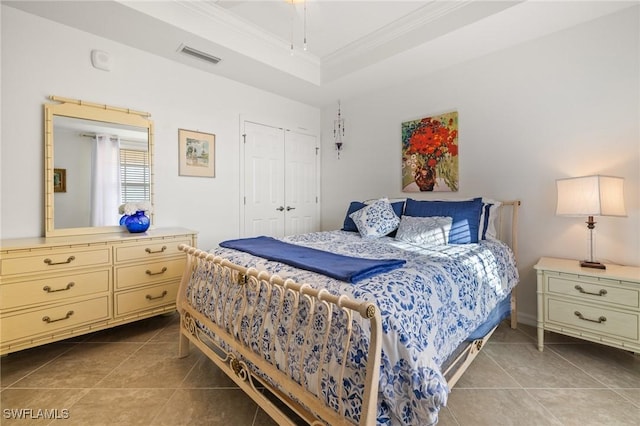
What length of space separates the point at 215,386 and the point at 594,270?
2.68 metres

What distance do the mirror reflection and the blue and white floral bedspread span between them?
1.41 metres

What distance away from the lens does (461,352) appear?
5.60 feet

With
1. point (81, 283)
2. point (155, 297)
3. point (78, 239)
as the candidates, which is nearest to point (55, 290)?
point (81, 283)

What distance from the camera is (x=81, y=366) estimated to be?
202 cm

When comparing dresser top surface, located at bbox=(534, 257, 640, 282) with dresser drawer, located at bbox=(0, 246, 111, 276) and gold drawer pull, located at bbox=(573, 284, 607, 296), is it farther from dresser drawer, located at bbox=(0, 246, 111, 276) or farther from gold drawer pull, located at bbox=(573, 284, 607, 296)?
dresser drawer, located at bbox=(0, 246, 111, 276)

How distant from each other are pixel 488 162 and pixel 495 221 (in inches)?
23.4

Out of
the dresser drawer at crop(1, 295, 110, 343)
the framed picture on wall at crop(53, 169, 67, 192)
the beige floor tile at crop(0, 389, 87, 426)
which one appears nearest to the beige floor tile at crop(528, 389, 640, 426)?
the beige floor tile at crop(0, 389, 87, 426)

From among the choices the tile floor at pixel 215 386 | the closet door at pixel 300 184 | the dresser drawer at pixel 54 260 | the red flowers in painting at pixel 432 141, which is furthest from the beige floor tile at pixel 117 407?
the red flowers in painting at pixel 432 141

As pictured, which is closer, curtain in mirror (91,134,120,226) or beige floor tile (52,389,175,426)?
beige floor tile (52,389,175,426)

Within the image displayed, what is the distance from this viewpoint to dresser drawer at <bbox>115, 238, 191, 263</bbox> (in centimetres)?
235

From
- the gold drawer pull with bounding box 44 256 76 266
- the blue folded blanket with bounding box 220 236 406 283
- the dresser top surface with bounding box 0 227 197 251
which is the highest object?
the dresser top surface with bounding box 0 227 197 251

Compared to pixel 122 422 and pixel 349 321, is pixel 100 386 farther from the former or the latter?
pixel 349 321

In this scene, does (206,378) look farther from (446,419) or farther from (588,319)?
(588,319)

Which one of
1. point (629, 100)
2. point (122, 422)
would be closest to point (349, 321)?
point (122, 422)
